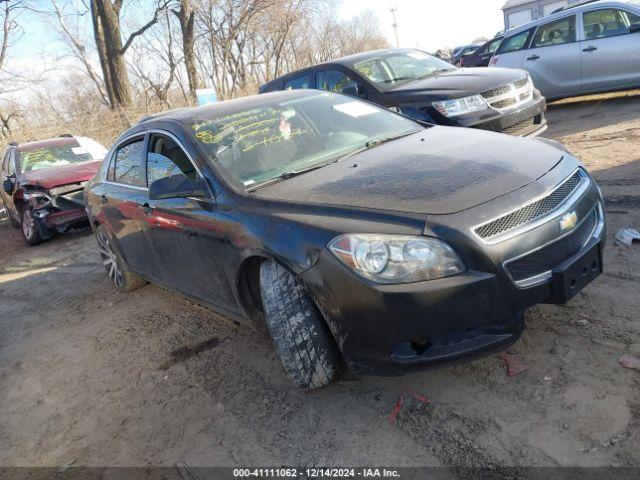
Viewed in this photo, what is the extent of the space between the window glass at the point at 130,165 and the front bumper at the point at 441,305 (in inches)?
91.9

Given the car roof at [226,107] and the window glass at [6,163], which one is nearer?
the car roof at [226,107]

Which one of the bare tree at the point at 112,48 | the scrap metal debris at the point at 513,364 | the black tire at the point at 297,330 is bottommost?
the scrap metal debris at the point at 513,364

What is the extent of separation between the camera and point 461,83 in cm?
666

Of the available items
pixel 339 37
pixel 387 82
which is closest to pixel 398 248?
pixel 387 82

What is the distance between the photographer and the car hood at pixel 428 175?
98.3 inches

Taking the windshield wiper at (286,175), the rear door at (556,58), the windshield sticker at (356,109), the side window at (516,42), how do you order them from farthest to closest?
the side window at (516,42), the rear door at (556,58), the windshield sticker at (356,109), the windshield wiper at (286,175)

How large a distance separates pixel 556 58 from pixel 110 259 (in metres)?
8.18

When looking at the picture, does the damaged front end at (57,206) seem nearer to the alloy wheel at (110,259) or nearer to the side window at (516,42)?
the alloy wheel at (110,259)

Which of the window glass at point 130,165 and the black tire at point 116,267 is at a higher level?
the window glass at point 130,165

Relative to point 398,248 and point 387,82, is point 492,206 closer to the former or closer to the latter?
point 398,248

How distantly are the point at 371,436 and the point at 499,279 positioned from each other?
0.94 m

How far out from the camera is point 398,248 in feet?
7.64

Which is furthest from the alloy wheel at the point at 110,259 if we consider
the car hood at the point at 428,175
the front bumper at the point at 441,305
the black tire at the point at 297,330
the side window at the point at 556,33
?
the side window at the point at 556,33

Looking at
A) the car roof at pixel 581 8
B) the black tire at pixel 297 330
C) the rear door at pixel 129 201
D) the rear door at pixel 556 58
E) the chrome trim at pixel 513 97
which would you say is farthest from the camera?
the rear door at pixel 556 58
